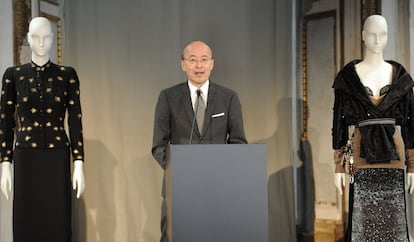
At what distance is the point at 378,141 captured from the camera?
391cm

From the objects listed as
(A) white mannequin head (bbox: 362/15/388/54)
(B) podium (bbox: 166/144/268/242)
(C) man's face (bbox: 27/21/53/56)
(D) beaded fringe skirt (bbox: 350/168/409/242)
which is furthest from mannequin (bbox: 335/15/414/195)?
(C) man's face (bbox: 27/21/53/56)

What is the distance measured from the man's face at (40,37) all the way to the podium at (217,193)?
4.32 feet

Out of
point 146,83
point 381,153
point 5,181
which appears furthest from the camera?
point 146,83

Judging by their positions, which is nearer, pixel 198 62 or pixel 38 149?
pixel 38 149

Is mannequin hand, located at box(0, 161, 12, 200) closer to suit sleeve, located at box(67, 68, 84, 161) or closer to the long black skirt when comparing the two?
the long black skirt

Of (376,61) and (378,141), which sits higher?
(376,61)

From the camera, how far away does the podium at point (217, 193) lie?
304 cm

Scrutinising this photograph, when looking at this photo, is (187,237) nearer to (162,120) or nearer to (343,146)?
(162,120)

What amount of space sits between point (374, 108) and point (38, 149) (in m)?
2.24

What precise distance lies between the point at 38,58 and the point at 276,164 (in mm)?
2467

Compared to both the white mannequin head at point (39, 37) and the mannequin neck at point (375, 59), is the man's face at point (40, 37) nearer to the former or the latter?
the white mannequin head at point (39, 37)

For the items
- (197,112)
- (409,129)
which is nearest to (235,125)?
(197,112)

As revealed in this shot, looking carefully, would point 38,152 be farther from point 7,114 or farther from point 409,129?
point 409,129

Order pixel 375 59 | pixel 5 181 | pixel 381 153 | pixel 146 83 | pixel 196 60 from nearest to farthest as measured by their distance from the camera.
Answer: pixel 5 181 → pixel 381 153 → pixel 375 59 → pixel 196 60 → pixel 146 83
